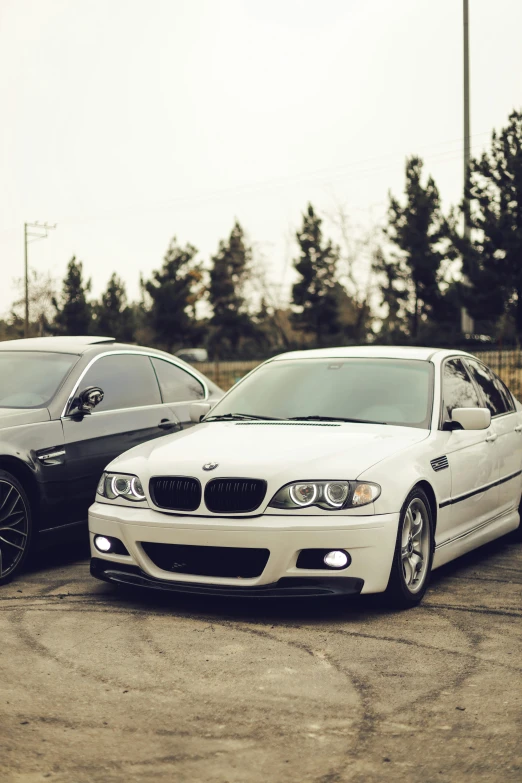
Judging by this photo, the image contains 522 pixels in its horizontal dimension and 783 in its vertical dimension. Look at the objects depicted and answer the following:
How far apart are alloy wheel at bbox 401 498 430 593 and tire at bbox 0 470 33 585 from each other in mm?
2457

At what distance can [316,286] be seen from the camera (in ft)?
213

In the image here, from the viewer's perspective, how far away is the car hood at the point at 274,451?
5.38 meters

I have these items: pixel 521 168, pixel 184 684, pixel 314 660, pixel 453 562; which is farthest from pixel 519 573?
pixel 521 168

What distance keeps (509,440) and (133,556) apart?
10.4 feet

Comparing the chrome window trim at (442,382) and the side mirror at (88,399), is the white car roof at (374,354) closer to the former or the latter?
the chrome window trim at (442,382)

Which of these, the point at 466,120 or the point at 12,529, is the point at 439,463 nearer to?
the point at 12,529

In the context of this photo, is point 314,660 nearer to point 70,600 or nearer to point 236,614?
point 236,614

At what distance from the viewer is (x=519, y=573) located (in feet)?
22.0

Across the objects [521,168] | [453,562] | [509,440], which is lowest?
[453,562]

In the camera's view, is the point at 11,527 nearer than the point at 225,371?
Yes

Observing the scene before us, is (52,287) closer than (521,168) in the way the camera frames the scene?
No

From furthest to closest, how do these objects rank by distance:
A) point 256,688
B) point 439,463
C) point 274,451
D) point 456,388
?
point 456,388 < point 439,463 < point 274,451 < point 256,688

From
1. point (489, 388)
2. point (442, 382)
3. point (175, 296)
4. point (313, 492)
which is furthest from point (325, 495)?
point (175, 296)

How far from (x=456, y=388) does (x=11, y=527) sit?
10.2 feet
